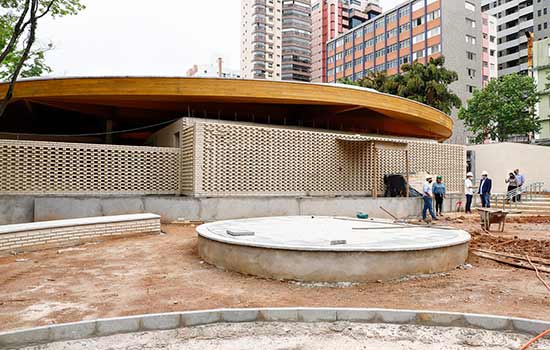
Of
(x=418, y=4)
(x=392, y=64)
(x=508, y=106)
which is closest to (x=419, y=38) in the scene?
(x=418, y=4)

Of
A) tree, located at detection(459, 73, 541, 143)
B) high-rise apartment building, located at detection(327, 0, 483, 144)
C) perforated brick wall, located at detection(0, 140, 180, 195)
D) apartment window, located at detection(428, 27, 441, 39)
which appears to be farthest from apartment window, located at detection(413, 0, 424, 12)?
perforated brick wall, located at detection(0, 140, 180, 195)

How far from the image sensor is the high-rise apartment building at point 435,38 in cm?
4597

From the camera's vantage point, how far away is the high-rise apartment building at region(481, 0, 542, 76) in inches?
2244

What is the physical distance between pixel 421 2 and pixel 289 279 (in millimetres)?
52630

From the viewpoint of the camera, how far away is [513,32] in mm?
59125

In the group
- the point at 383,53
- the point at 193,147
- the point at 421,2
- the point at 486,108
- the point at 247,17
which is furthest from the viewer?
the point at 247,17

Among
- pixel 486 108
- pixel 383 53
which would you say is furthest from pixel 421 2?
pixel 486 108

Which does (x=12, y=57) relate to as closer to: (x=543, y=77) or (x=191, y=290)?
(x=191, y=290)

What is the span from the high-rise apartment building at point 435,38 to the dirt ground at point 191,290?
4240 cm

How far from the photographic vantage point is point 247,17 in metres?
86.2

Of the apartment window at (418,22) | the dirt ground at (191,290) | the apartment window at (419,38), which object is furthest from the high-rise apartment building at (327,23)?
the dirt ground at (191,290)

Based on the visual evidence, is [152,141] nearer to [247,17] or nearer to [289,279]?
[289,279]

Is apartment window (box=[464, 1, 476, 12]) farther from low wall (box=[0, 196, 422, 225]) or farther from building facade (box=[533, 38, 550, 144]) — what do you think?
low wall (box=[0, 196, 422, 225])

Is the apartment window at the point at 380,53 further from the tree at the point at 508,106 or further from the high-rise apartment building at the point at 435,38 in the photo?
the tree at the point at 508,106
